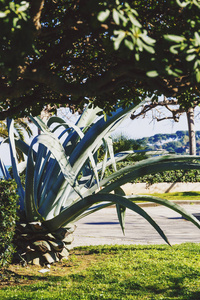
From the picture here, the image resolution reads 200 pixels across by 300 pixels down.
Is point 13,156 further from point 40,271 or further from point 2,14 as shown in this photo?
point 2,14

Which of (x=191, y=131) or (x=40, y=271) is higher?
(x=191, y=131)

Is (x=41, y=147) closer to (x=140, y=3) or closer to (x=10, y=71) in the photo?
(x=140, y=3)

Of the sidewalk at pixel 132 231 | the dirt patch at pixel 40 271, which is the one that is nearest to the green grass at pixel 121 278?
the dirt patch at pixel 40 271

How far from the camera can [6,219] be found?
5.12 m

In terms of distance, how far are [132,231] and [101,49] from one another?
22.8 ft

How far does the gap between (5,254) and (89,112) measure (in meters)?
3.12

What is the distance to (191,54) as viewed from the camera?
2.28 meters

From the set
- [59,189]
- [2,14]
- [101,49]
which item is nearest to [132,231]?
[59,189]

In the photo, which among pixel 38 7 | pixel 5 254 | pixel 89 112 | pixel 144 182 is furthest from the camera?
pixel 144 182

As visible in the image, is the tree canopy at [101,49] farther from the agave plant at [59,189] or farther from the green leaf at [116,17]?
the agave plant at [59,189]

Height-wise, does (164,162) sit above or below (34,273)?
above

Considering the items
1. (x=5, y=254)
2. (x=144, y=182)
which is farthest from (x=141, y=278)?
(x=144, y=182)

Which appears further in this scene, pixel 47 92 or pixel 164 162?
pixel 164 162

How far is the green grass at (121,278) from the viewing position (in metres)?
4.50
